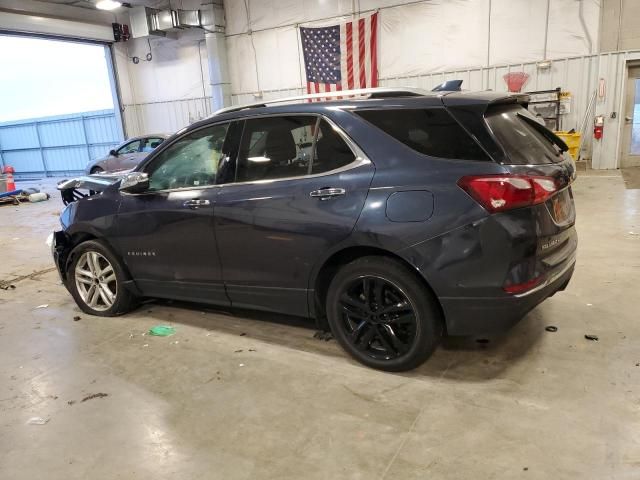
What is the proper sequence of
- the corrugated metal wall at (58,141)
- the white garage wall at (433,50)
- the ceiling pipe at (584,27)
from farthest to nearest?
the corrugated metal wall at (58,141)
the white garage wall at (433,50)
the ceiling pipe at (584,27)

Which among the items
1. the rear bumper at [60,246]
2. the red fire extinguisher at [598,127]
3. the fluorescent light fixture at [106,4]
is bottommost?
the rear bumper at [60,246]

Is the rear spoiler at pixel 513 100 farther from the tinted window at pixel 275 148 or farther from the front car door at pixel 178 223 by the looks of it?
the front car door at pixel 178 223

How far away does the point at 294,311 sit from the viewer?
10.8 feet

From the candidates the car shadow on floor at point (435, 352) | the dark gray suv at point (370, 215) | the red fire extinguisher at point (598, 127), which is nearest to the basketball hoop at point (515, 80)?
the red fire extinguisher at point (598, 127)

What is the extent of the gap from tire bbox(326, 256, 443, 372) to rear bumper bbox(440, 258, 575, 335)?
11 cm

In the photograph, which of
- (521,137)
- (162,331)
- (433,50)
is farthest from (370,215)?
(433,50)

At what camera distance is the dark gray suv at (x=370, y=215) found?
8.37ft

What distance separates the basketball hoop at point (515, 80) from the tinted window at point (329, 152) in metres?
10.1

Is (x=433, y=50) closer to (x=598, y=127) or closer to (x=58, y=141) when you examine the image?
(x=598, y=127)

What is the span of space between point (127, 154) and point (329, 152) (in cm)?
1156

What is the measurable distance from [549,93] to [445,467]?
36.6 feet

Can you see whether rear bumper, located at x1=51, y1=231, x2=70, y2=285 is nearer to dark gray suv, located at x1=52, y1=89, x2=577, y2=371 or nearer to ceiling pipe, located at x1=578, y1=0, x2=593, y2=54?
dark gray suv, located at x1=52, y1=89, x2=577, y2=371

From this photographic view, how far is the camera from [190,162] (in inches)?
144

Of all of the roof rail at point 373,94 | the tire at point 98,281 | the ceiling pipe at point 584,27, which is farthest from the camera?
the ceiling pipe at point 584,27
